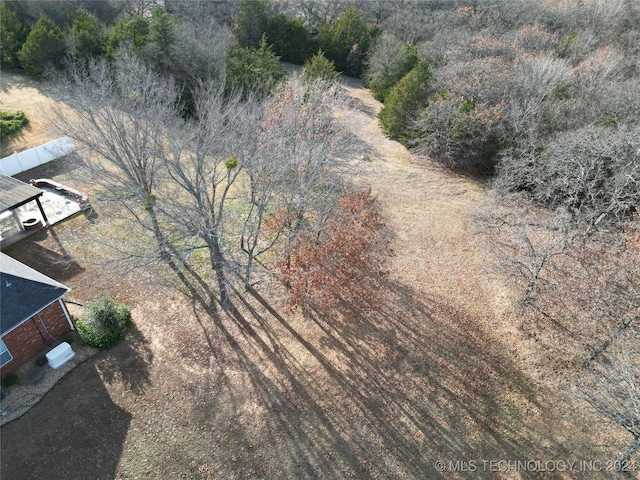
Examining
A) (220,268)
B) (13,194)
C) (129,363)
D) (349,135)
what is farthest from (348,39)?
(129,363)

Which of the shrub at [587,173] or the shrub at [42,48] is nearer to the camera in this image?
the shrub at [587,173]

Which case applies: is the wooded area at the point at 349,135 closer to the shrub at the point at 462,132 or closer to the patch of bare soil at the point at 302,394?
the shrub at the point at 462,132

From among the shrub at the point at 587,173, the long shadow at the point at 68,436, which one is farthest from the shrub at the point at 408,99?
the long shadow at the point at 68,436

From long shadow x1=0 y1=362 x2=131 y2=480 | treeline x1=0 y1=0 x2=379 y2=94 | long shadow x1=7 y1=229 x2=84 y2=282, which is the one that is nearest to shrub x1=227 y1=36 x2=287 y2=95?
treeline x1=0 y1=0 x2=379 y2=94

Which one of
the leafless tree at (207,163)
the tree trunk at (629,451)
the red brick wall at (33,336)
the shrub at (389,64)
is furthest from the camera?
the shrub at (389,64)

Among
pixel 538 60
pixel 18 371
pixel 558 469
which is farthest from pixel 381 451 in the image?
pixel 538 60
